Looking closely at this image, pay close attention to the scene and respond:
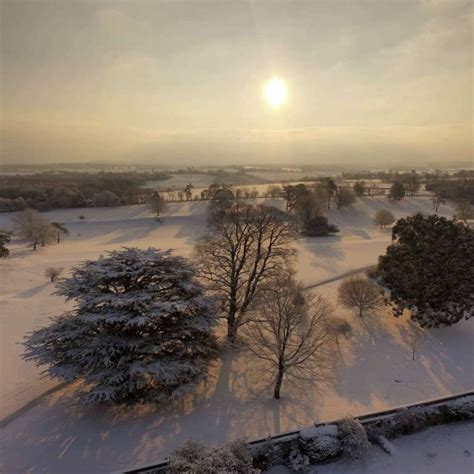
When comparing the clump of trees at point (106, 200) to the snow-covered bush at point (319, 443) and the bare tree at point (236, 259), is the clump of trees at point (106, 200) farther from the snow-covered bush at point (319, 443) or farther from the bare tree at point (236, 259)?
the snow-covered bush at point (319, 443)

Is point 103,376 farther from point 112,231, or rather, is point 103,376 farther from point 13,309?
point 112,231

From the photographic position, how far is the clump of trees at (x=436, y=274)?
55.9ft

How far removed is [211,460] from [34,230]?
Answer: 41331mm

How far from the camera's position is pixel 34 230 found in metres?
40.5

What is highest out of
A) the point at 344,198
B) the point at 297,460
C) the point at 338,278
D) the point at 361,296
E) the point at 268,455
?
the point at 344,198

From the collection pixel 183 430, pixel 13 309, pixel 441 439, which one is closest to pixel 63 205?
pixel 13 309

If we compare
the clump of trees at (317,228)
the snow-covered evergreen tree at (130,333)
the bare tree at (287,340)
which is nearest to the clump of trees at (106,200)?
the clump of trees at (317,228)

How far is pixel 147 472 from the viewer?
347 inches

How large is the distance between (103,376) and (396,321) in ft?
53.4

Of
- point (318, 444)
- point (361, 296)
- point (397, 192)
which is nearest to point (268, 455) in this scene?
point (318, 444)

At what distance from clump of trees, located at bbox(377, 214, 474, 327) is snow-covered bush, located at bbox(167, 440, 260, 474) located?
13.0 meters

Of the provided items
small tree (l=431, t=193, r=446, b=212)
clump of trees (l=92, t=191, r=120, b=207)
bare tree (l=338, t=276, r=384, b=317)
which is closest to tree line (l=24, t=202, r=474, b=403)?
bare tree (l=338, t=276, r=384, b=317)

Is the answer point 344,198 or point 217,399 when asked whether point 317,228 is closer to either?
point 344,198

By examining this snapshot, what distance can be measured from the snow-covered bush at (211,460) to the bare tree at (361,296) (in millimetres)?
12826
